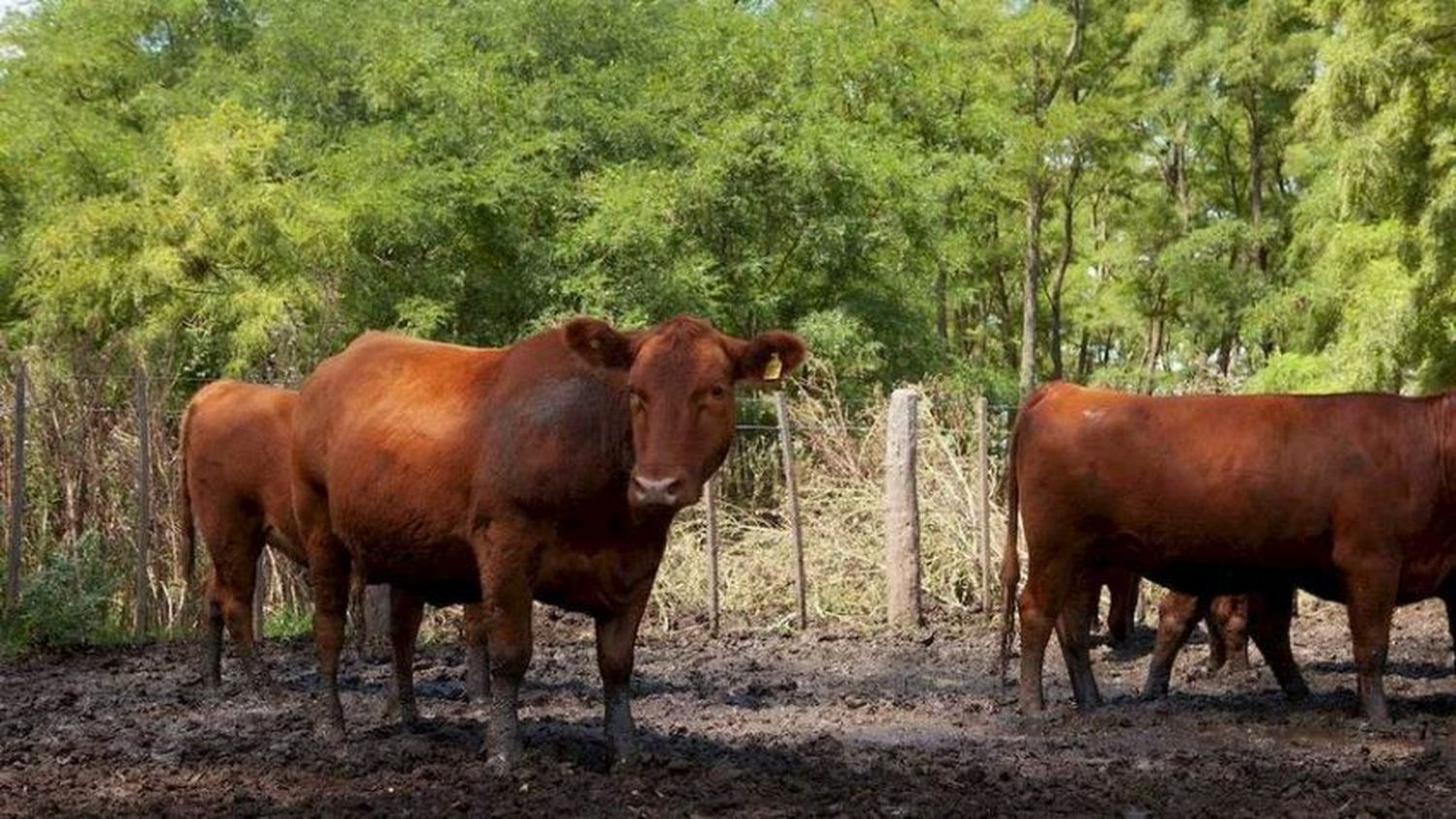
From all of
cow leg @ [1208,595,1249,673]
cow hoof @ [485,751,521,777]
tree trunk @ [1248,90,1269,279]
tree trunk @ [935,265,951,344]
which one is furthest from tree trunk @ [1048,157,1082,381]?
cow hoof @ [485,751,521,777]

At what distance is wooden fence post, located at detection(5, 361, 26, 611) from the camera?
38.7 feet

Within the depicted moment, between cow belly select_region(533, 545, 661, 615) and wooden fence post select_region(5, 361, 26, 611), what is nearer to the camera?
cow belly select_region(533, 545, 661, 615)

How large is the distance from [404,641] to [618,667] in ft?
4.96

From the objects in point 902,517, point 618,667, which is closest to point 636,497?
point 618,667

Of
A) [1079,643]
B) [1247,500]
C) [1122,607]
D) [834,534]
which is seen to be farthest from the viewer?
[834,534]

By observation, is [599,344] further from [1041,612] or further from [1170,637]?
[1170,637]

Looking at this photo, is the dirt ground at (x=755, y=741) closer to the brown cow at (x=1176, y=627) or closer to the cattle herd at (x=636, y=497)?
the brown cow at (x=1176, y=627)

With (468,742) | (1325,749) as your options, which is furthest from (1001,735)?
(468,742)

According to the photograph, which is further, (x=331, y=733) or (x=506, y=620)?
(x=331, y=733)

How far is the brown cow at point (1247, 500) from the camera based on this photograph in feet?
28.2

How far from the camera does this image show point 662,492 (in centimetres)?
609

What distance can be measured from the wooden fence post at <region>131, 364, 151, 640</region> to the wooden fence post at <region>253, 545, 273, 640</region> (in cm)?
78

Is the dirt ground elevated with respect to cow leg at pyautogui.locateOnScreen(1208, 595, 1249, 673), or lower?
lower

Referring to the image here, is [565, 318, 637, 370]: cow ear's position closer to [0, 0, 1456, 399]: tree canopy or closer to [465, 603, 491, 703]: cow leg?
[465, 603, 491, 703]: cow leg
